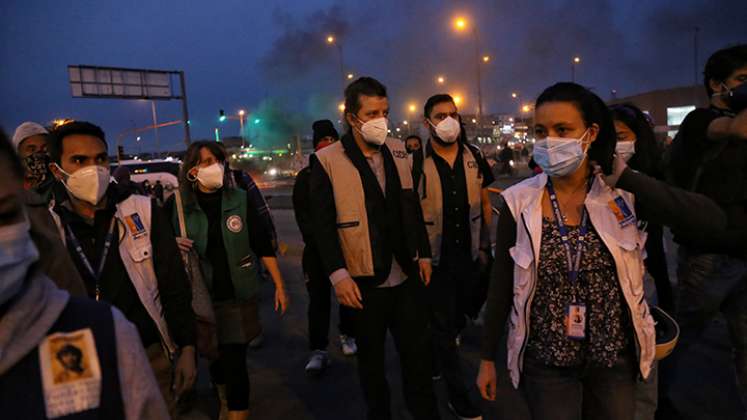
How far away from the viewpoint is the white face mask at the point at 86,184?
254cm

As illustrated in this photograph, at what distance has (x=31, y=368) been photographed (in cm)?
97

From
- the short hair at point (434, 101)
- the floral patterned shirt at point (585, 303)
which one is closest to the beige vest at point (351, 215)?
the floral patterned shirt at point (585, 303)

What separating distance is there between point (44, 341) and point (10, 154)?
366 mm

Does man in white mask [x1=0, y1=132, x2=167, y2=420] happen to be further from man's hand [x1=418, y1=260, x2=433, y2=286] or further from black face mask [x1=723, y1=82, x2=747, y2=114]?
black face mask [x1=723, y1=82, x2=747, y2=114]

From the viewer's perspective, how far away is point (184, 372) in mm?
2547

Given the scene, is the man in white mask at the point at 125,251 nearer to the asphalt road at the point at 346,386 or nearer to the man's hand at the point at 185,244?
the man's hand at the point at 185,244

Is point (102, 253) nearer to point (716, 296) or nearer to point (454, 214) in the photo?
point (454, 214)

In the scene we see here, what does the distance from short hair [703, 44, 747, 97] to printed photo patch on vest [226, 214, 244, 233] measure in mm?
3103

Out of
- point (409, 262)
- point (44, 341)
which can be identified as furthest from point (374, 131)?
point (44, 341)

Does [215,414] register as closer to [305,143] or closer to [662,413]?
[662,413]

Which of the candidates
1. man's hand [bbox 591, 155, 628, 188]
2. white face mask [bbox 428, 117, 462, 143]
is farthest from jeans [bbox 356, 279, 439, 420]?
man's hand [bbox 591, 155, 628, 188]

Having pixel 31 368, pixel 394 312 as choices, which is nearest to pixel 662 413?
pixel 394 312

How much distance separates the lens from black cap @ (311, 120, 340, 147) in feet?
17.6

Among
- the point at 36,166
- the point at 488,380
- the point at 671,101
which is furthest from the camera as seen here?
the point at 671,101
